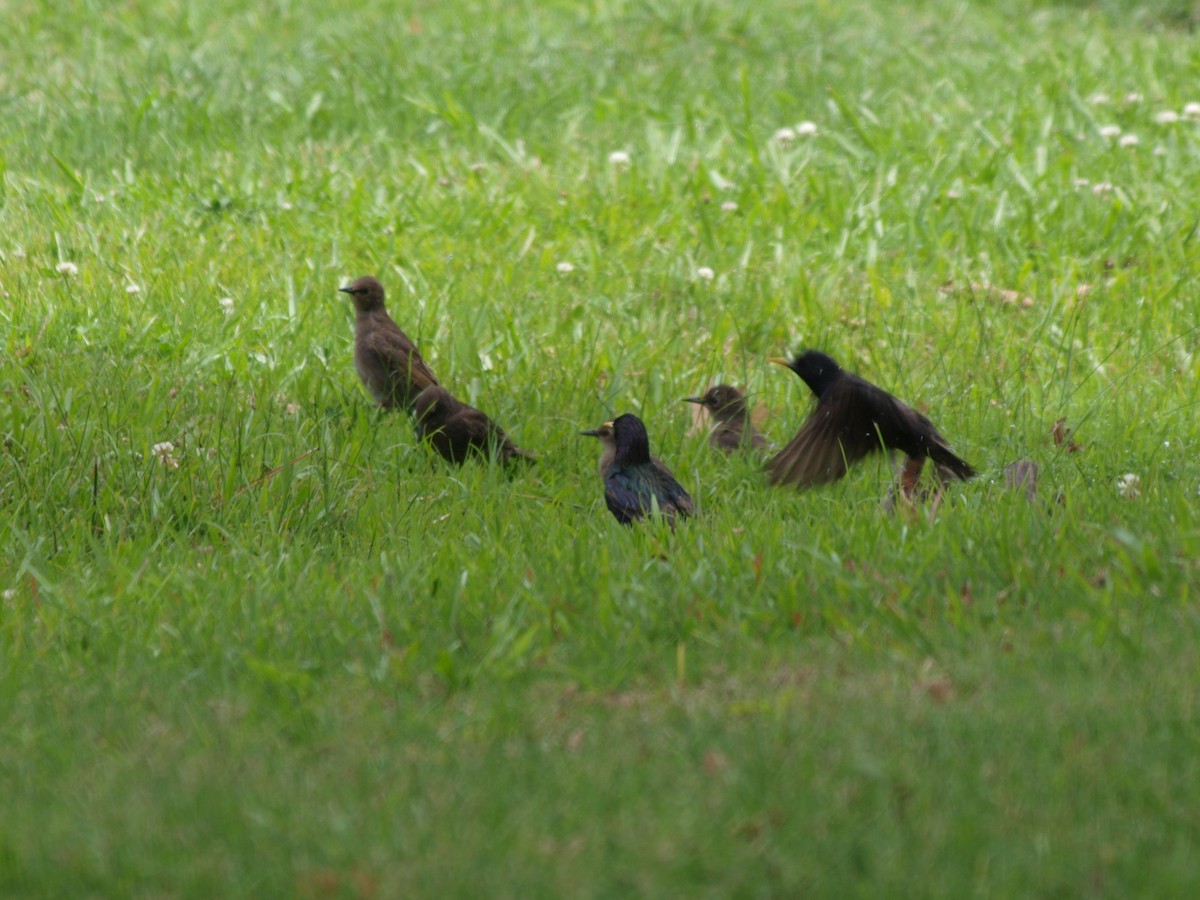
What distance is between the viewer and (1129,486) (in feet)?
21.1

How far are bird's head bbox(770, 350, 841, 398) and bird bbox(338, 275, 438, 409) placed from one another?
1.82 meters

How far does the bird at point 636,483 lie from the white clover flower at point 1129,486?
5.72 ft

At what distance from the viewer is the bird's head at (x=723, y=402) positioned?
25.5 ft

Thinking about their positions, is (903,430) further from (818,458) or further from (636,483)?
(636,483)

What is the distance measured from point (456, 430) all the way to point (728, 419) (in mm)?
1377

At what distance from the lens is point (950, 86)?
40.7ft

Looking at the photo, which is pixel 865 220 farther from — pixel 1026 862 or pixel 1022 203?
pixel 1026 862

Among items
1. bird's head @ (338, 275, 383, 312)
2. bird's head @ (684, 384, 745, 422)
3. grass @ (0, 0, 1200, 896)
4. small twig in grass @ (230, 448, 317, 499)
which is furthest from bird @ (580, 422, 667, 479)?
bird's head @ (338, 275, 383, 312)

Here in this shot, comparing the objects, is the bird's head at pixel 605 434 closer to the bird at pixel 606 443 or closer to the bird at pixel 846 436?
the bird at pixel 606 443

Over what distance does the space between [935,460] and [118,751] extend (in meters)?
3.80

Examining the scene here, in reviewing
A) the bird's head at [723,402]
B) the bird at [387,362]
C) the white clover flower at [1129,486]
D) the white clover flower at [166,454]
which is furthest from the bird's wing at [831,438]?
the white clover flower at [166,454]

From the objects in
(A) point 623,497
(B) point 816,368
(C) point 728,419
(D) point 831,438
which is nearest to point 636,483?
(A) point 623,497

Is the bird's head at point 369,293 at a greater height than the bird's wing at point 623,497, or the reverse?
the bird's head at point 369,293

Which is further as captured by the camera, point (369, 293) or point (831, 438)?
point (369, 293)
